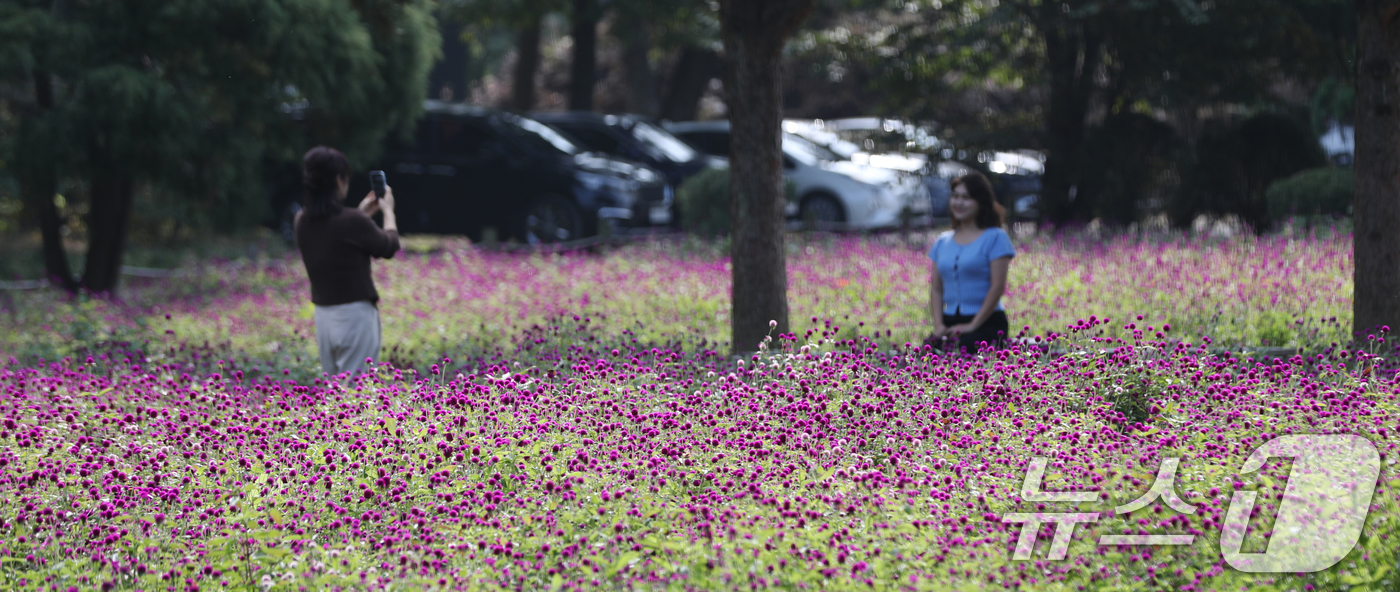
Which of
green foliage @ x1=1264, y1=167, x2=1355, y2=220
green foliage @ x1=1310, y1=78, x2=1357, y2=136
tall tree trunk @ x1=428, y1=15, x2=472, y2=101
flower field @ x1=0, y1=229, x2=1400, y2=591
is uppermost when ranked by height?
tall tree trunk @ x1=428, y1=15, x2=472, y2=101

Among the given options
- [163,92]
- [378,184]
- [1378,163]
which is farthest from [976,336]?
[163,92]

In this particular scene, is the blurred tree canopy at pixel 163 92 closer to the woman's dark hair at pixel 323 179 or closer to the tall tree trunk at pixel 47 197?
the tall tree trunk at pixel 47 197

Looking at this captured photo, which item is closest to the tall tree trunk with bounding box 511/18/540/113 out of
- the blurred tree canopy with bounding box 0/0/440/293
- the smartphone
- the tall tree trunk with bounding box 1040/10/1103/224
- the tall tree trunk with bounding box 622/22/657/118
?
the tall tree trunk with bounding box 622/22/657/118

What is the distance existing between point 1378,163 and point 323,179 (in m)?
5.41

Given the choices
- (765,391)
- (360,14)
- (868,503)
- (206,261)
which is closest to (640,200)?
(360,14)

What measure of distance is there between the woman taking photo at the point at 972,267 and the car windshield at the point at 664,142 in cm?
1059

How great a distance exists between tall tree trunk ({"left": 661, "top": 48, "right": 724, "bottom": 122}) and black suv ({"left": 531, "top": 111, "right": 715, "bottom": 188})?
648cm

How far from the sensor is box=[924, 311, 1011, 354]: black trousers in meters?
5.99

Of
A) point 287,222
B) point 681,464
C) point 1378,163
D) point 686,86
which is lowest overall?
point 681,464

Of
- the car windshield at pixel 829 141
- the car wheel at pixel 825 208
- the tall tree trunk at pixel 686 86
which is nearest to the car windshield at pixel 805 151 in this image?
the car windshield at pixel 829 141

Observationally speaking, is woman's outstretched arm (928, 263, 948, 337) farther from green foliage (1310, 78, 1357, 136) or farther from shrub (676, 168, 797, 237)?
green foliage (1310, 78, 1357, 136)

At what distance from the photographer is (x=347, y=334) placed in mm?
6152

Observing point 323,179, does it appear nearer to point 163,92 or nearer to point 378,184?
point 378,184

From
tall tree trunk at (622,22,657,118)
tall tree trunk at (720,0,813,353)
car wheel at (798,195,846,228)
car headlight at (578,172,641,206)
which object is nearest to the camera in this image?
tall tree trunk at (720,0,813,353)
